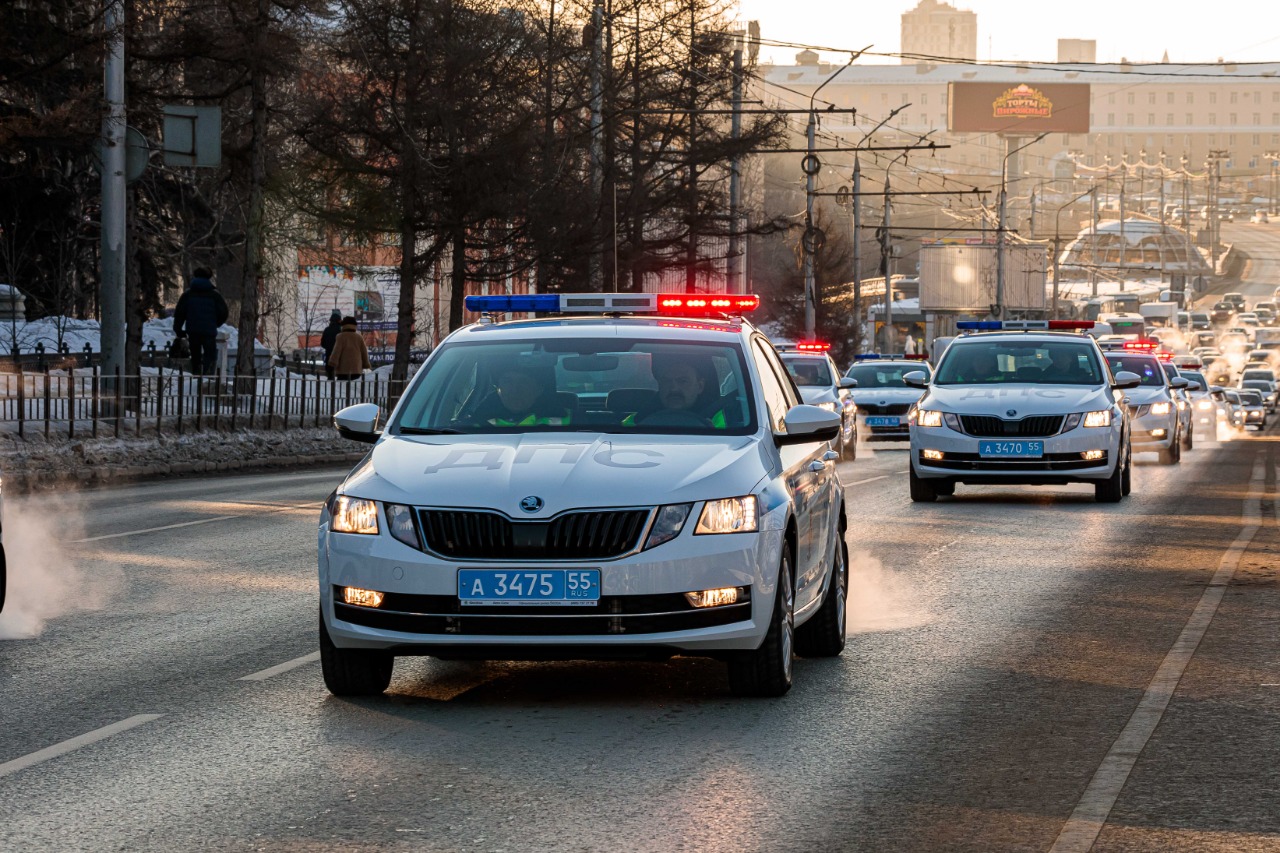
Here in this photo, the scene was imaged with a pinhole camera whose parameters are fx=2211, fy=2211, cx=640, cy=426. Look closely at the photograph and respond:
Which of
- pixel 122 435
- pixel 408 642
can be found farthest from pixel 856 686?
pixel 122 435

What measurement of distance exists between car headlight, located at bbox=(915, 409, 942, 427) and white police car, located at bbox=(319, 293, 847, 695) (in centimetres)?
1131

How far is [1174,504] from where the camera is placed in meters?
20.8

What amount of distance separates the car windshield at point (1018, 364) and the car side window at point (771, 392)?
11744 millimetres

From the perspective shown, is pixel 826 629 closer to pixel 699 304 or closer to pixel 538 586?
pixel 699 304

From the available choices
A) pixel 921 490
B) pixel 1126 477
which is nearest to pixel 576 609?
pixel 921 490

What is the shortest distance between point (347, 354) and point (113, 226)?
989 centimetres

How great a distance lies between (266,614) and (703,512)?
4.05 meters

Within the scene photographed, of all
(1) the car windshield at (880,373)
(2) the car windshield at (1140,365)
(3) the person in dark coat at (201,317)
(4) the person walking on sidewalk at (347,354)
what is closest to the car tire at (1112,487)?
(2) the car windshield at (1140,365)

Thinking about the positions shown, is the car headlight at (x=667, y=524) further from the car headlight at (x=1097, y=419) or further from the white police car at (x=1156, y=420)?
the white police car at (x=1156, y=420)

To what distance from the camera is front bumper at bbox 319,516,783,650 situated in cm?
779

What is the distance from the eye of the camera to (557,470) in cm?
800

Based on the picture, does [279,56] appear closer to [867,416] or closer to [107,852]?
[867,416]

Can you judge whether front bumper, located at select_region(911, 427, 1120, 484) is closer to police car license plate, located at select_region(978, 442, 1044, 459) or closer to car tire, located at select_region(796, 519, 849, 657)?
police car license plate, located at select_region(978, 442, 1044, 459)

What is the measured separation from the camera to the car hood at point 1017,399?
20203 millimetres
